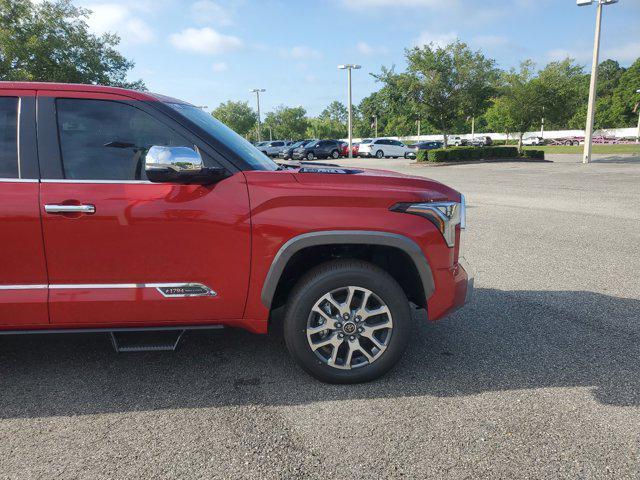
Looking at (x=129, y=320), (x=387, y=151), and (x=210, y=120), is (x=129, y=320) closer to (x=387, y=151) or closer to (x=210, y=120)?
(x=210, y=120)

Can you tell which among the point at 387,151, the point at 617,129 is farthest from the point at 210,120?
the point at 617,129

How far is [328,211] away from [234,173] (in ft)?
2.09

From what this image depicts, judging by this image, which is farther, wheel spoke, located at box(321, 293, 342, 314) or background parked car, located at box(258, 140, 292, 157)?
background parked car, located at box(258, 140, 292, 157)

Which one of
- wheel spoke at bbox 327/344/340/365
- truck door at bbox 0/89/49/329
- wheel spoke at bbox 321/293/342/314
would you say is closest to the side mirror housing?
truck door at bbox 0/89/49/329

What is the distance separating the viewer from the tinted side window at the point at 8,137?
115 inches

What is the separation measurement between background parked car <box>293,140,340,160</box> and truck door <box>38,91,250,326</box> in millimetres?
37690

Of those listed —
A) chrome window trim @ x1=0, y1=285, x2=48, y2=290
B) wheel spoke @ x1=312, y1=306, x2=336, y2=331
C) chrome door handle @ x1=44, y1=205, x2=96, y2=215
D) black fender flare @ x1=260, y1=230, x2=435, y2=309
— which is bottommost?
wheel spoke @ x1=312, y1=306, x2=336, y2=331

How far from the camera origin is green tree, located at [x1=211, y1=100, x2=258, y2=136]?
91125mm

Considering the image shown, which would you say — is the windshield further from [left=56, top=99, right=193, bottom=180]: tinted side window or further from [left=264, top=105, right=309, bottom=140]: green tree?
[left=264, top=105, right=309, bottom=140]: green tree

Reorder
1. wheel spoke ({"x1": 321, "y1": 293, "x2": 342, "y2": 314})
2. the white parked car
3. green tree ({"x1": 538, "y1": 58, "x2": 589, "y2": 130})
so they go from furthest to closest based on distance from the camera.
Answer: the white parked car < green tree ({"x1": 538, "y1": 58, "x2": 589, "y2": 130}) < wheel spoke ({"x1": 321, "y1": 293, "x2": 342, "y2": 314})

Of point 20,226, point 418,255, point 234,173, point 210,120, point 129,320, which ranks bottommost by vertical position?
point 129,320

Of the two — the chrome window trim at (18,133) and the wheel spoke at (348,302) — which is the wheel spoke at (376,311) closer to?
the wheel spoke at (348,302)

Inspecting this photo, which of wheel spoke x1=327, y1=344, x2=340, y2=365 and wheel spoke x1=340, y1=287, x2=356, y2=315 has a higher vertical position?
wheel spoke x1=340, y1=287, x2=356, y2=315

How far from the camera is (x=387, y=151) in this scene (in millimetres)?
43188
